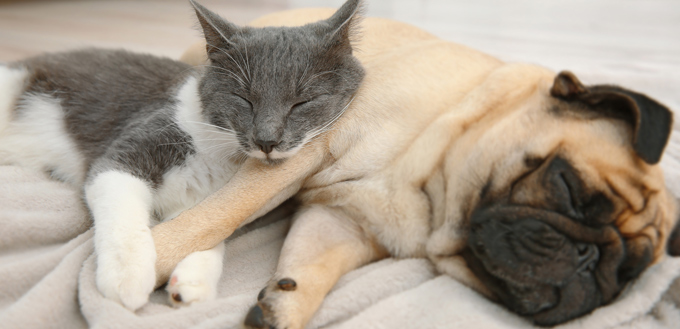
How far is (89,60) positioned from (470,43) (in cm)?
286

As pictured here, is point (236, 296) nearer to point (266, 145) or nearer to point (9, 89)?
point (266, 145)

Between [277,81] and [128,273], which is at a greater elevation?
[277,81]

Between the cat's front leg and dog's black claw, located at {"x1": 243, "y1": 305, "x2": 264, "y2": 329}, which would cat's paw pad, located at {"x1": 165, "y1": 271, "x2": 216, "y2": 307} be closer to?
the cat's front leg

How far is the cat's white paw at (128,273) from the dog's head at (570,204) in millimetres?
861

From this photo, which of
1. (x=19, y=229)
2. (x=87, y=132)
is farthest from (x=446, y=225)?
(x=87, y=132)

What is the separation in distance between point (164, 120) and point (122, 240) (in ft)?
1.94

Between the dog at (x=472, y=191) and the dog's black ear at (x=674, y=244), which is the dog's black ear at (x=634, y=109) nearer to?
the dog at (x=472, y=191)

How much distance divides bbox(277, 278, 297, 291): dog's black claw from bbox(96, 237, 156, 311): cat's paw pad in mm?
332

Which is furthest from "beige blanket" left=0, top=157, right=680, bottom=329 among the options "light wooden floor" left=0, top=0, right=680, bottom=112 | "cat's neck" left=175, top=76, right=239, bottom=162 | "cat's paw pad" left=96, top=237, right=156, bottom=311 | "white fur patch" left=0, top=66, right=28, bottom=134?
"light wooden floor" left=0, top=0, right=680, bottom=112

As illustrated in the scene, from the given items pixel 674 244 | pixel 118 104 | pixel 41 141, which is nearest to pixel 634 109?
pixel 674 244

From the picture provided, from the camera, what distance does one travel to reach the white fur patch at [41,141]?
1.88m

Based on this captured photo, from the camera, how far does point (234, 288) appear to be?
4.61 feet

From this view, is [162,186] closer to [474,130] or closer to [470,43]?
[474,130]

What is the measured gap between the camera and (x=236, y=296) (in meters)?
1.30
